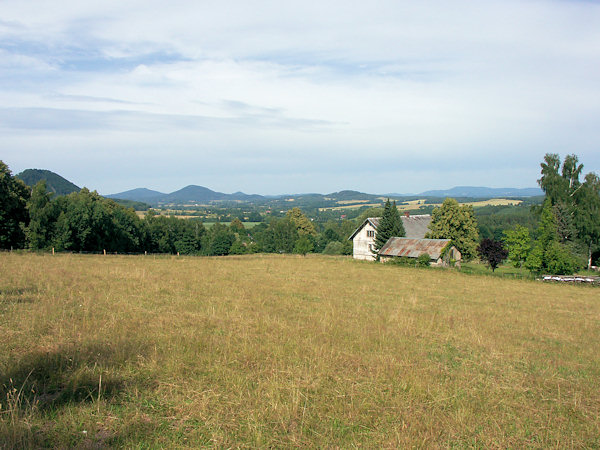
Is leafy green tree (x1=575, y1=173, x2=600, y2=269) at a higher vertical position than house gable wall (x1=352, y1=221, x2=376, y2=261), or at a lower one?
higher

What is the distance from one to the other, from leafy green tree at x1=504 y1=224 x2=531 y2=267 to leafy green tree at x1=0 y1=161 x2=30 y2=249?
176ft

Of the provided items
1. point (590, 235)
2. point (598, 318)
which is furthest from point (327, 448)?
point (590, 235)

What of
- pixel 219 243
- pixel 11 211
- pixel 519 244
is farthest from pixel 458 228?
pixel 219 243

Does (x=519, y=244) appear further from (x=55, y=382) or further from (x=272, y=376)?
(x=55, y=382)

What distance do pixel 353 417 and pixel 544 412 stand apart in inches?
116

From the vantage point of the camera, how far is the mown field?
446cm

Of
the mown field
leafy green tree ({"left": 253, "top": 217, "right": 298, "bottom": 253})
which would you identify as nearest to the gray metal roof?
leafy green tree ({"left": 253, "top": 217, "right": 298, "bottom": 253})

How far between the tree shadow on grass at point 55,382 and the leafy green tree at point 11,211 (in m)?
43.8

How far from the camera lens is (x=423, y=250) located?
44062 mm

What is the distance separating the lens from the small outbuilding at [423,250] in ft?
140

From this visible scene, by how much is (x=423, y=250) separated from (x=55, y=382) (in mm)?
42707

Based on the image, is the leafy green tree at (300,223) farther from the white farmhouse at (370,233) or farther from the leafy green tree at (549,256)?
the leafy green tree at (549,256)

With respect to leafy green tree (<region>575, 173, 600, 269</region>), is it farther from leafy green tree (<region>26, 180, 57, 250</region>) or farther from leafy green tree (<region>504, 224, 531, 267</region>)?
leafy green tree (<region>26, 180, 57, 250</region>)

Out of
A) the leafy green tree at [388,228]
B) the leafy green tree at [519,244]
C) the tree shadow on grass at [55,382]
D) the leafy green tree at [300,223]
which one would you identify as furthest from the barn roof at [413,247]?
the leafy green tree at [300,223]
